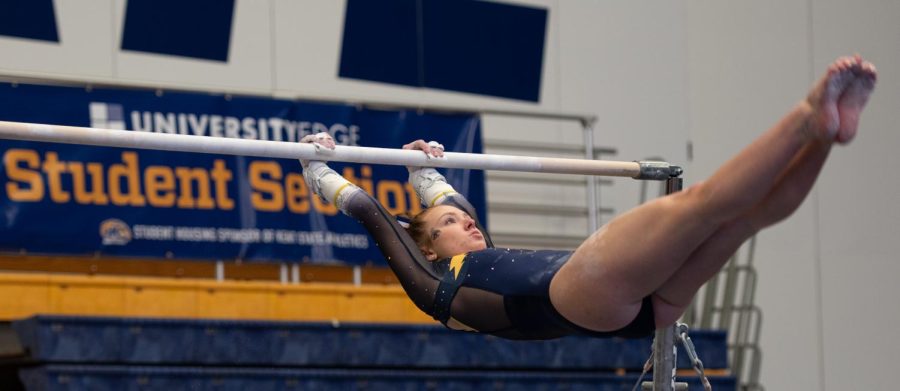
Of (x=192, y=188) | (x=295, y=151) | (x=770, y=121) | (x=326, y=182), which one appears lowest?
(x=326, y=182)

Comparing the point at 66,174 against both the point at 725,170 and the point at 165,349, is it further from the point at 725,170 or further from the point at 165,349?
the point at 725,170

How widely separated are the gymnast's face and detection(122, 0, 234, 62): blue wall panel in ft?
15.1

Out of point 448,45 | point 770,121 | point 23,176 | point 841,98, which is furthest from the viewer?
point 770,121

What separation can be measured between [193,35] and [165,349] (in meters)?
2.41

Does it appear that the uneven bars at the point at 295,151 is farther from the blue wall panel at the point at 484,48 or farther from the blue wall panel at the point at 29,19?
the blue wall panel at the point at 484,48

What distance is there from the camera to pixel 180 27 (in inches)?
378

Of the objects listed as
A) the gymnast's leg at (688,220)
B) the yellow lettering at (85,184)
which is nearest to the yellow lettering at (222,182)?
the yellow lettering at (85,184)

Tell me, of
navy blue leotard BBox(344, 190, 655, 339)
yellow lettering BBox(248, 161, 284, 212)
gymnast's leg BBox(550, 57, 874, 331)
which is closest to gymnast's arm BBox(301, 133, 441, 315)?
navy blue leotard BBox(344, 190, 655, 339)

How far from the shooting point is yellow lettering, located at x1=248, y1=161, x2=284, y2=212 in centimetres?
911

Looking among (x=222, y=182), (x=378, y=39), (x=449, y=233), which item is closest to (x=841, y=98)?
(x=449, y=233)

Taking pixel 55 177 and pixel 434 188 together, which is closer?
pixel 434 188

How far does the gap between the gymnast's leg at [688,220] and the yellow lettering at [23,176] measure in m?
4.74

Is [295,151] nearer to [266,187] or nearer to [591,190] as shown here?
[266,187]

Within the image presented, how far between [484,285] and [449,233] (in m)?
0.48
